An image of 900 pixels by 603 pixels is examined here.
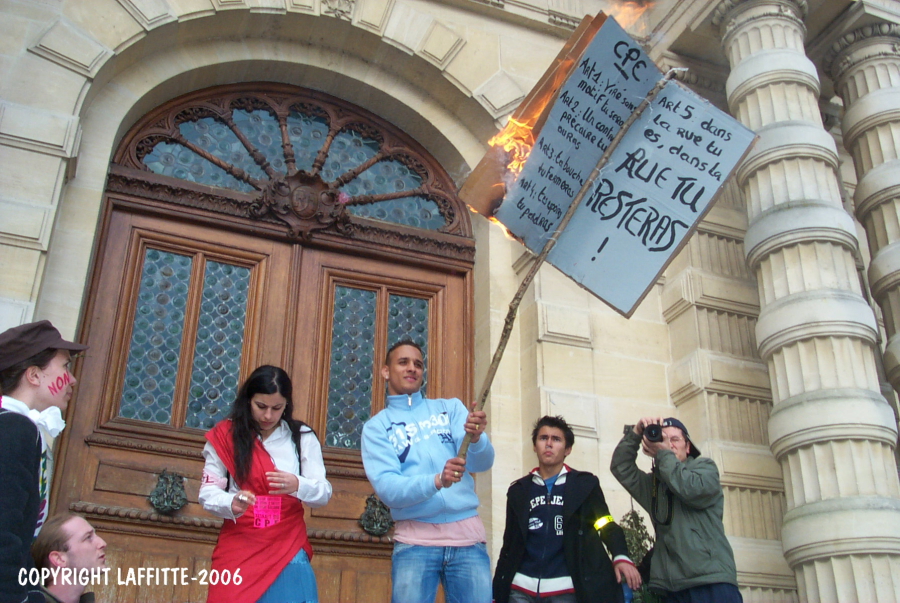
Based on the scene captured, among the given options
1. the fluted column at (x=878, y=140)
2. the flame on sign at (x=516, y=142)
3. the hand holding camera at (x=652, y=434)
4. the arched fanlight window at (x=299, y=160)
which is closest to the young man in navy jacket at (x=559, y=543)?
the hand holding camera at (x=652, y=434)

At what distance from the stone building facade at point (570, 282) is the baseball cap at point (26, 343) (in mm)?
2563

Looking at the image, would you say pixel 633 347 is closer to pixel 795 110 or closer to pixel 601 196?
pixel 795 110

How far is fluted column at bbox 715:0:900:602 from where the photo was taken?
6227mm

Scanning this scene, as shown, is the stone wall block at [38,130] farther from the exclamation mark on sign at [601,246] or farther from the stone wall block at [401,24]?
the exclamation mark on sign at [601,246]

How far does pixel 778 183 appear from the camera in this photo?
773 centimetres

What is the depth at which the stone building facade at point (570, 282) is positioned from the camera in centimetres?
660

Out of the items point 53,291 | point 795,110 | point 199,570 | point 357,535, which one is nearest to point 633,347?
point 795,110

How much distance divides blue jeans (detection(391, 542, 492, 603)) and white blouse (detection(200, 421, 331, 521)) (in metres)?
0.55

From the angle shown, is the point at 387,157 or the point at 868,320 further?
the point at 387,157

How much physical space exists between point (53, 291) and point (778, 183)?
6086 millimetres

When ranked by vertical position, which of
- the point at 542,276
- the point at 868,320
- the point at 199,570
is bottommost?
the point at 199,570

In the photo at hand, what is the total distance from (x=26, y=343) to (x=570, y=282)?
543 cm

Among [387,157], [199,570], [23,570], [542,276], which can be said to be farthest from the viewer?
[387,157]

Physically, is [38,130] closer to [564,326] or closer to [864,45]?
[564,326]
